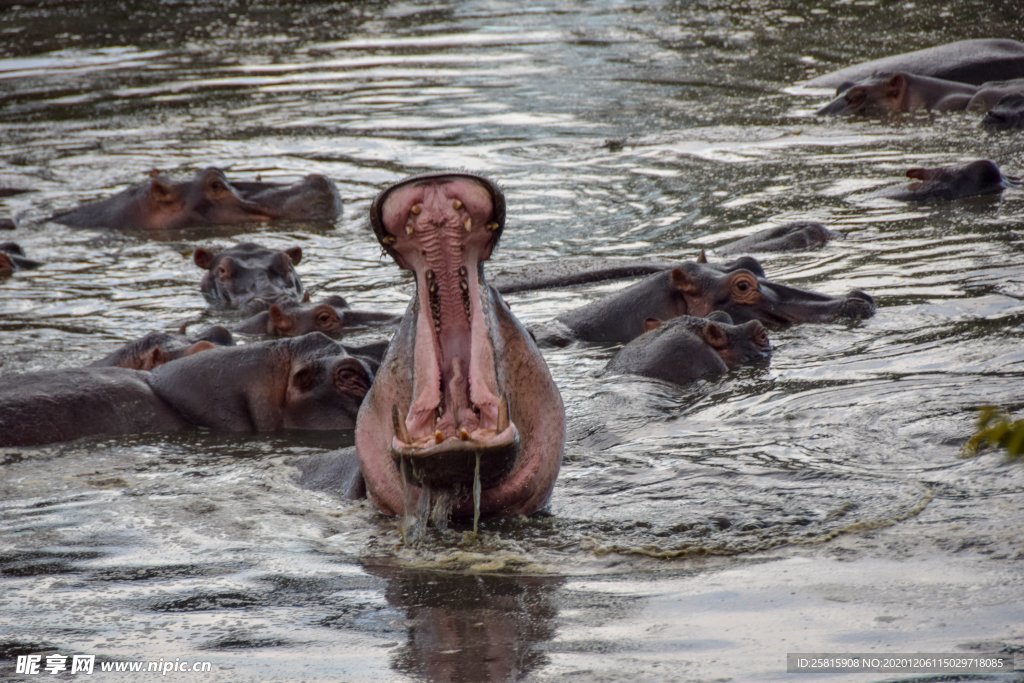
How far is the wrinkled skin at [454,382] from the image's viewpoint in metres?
4.14

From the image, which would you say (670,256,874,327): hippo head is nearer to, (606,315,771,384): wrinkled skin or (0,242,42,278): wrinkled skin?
(606,315,771,384): wrinkled skin

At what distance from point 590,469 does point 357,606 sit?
148cm

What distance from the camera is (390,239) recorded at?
4.18 m

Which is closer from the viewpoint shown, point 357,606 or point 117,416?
point 357,606

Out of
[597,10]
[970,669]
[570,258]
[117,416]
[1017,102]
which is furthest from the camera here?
[597,10]

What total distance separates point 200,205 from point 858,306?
5.66 m

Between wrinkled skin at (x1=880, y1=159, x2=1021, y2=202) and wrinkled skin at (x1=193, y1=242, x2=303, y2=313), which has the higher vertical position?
wrinkled skin at (x1=880, y1=159, x2=1021, y2=202)

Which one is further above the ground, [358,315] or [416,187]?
[416,187]

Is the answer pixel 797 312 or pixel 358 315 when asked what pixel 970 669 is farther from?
pixel 358 315

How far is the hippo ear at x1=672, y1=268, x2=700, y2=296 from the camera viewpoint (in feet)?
25.3

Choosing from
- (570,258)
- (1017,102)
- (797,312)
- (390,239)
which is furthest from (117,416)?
(1017,102)

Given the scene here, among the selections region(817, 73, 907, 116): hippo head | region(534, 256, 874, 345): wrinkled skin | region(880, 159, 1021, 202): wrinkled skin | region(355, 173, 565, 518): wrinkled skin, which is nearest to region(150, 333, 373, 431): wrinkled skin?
Answer: region(534, 256, 874, 345): wrinkled skin

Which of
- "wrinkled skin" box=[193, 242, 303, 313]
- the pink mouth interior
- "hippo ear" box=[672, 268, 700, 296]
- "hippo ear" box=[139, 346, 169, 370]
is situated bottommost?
"wrinkled skin" box=[193, 242, 303, 313]

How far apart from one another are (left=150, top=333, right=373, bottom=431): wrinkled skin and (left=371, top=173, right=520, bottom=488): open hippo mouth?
2085mm
